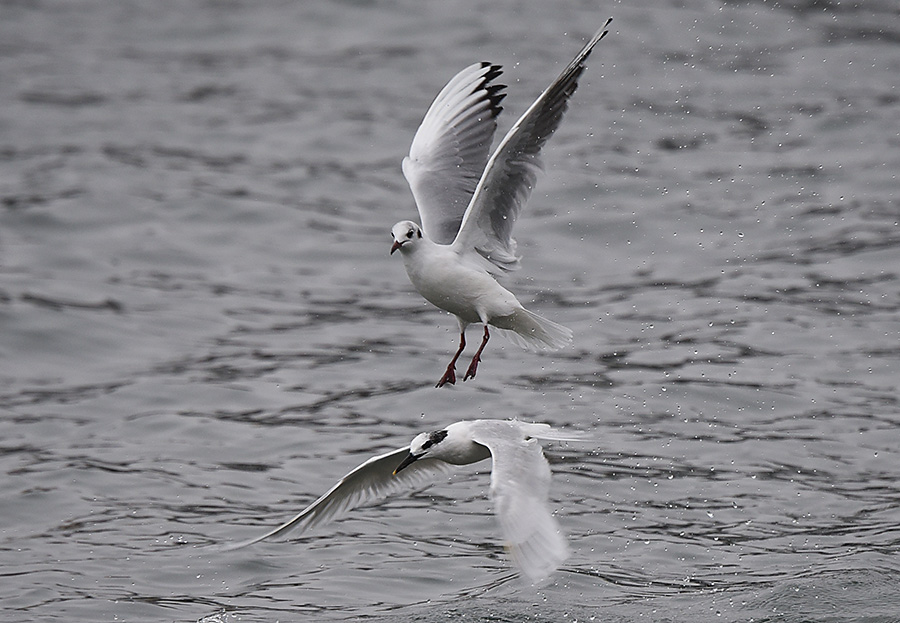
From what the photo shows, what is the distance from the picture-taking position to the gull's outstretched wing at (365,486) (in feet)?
22.9

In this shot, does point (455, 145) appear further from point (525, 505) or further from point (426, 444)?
point (525, 505)

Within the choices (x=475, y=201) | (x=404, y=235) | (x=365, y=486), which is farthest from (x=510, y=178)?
(x=365, y=486)

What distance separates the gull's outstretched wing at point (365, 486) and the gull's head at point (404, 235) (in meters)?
1.00

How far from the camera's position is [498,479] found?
19.3 feet

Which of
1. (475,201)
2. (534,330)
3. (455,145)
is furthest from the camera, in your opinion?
(455,145)

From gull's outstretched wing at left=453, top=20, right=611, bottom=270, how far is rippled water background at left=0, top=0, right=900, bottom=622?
1.92 meters

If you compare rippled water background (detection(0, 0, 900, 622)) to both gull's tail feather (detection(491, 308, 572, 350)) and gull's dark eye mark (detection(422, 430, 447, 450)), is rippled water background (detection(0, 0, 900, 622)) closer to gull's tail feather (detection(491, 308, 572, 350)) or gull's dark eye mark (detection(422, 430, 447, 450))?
gull's dark eye mark (detection(422, 430, 447, 450))

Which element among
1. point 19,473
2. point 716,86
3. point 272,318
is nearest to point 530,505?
point 19,473

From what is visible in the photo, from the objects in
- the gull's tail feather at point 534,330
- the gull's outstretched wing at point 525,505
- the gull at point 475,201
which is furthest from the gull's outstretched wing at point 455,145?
the gull's outstretched wing at point 525,505

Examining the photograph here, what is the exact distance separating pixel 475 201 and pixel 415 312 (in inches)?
224

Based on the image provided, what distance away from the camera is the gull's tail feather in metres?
7.27

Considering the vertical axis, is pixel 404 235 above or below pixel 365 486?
above

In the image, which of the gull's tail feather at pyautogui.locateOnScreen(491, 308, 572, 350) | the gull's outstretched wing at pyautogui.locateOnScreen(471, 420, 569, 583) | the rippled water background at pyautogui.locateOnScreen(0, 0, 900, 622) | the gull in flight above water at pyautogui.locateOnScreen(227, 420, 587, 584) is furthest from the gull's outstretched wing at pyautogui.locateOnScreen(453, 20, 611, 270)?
the rippled water background at pyautogui.locateOnScreen(0, 0, 900, 622)

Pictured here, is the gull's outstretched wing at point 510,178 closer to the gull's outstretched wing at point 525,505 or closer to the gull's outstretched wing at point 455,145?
the gull's outstretched wing at point 455,145
